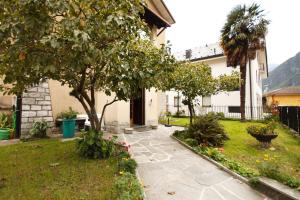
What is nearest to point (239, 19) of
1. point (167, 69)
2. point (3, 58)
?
point (167, 69)

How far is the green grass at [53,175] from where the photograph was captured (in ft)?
14.6

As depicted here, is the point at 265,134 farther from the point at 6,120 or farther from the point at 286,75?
the point at 286,75

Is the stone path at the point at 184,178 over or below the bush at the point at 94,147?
below

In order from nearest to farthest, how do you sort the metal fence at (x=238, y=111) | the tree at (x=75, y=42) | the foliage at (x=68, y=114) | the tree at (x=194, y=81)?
the tree at (x=75, y=42), the tree at (x=194, y=81), the foliage at (x=68, y=114), the metal fence at (x=238, y=111)

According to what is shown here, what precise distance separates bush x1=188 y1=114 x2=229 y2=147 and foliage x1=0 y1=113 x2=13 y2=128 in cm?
783

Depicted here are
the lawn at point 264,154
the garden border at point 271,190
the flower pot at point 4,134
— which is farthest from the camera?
the flower pot at point 4,134

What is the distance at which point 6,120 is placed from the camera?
389 inches

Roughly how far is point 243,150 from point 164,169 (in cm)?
375

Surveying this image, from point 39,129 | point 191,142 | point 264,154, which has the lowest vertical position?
point 264,154

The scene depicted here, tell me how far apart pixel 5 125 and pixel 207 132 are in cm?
860

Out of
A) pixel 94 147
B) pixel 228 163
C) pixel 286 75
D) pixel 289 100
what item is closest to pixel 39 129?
pixel 94 147

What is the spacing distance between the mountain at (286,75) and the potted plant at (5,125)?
74.1m

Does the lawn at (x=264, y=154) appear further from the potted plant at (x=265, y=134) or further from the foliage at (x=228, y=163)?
the foliage at (x=228, y=163)

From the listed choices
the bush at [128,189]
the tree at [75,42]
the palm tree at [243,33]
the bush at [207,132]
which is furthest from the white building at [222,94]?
the bush at [128,189]
